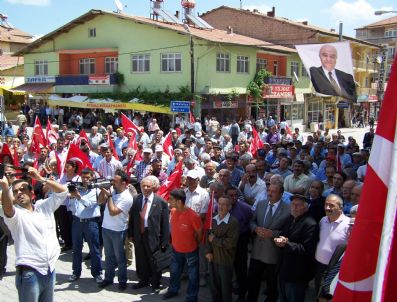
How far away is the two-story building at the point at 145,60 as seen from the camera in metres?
28.4

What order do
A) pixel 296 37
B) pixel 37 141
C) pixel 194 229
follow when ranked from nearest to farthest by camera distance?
pixel 194 229, pixel 37 141, pixel 296 37

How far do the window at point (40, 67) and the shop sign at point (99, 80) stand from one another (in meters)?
5.67

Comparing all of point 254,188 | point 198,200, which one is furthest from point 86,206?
point 254,188

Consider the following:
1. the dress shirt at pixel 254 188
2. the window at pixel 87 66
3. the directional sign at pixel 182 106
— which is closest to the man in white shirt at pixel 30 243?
the dress shirt at pixel 254 188

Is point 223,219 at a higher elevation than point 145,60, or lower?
lower

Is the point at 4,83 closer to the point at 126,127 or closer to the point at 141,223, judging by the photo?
the point at 126,127

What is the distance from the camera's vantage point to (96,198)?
6520 mm

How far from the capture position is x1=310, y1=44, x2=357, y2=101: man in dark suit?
29.3ft

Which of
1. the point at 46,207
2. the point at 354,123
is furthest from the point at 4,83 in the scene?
the point at 46,207

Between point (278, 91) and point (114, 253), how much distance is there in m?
28.0

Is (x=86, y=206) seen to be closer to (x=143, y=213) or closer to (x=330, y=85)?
(x=143, y=213)

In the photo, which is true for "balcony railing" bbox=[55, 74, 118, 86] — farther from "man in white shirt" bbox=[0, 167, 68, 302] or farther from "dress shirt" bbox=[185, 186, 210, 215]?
"man in white shirt" bbox=[0, 167, 68, 302]

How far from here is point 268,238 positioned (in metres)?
5.41

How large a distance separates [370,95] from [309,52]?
43548 mm
